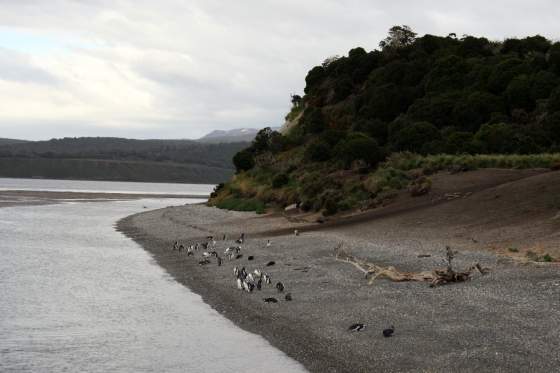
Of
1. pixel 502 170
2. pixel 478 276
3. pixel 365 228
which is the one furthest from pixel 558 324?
pixel 502 170

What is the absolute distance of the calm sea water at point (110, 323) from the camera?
15.4 metres

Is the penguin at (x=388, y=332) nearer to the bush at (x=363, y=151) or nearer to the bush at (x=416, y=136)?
the bush at (x=363, y=151)

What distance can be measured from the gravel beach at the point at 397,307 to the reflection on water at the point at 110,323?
32.0 inches

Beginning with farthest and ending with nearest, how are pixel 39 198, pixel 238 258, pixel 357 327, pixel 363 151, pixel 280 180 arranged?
pixel 39 198 → pixel 280 180 → pixel 363 151 → pixel 238 258 → pixel 357 327

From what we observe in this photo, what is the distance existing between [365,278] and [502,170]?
20643mm

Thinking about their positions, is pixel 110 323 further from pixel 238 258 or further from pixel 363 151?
pixel 363 151

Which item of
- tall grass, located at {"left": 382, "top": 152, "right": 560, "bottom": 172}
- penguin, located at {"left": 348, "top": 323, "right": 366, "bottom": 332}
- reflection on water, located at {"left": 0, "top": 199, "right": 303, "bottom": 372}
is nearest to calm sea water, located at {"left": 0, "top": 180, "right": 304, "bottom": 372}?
reflection on water, located at {"left": 0, "top": 199, "right": 303, "bottom": 372}

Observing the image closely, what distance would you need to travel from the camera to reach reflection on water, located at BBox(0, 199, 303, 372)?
15461mm

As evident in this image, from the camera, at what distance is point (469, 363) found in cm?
1305

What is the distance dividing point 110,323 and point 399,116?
4451cm

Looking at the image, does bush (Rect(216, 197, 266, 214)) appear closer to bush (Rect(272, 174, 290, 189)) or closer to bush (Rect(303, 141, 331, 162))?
bush (Rect(272, 174, 290, 189))

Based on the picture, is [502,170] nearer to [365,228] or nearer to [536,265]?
[365,228]

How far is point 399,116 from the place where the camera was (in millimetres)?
60875

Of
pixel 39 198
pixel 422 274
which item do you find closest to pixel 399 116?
pixel 422 274
